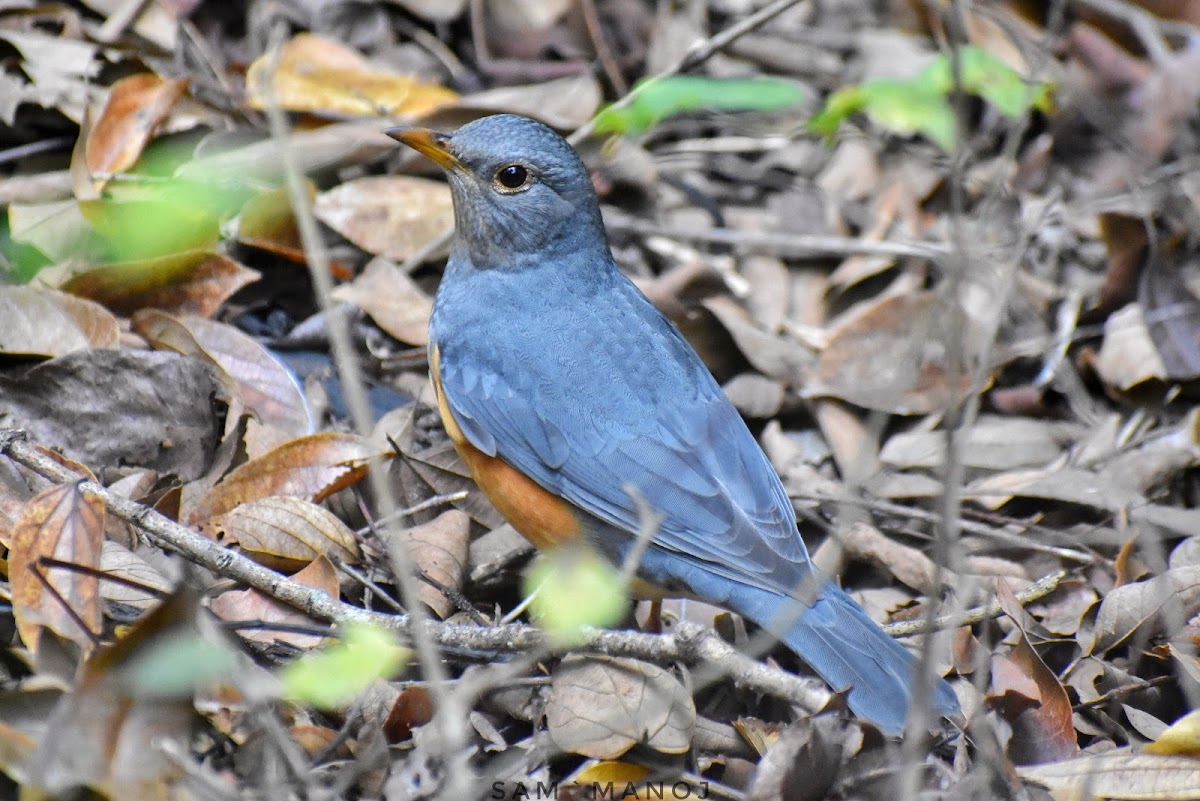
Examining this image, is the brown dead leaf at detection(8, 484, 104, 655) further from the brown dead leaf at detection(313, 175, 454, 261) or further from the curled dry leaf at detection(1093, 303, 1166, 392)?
the curled dry leaf at detection(1093, 303, 1166, 392)

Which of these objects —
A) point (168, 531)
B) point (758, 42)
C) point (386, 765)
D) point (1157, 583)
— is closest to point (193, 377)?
point (168, 531)

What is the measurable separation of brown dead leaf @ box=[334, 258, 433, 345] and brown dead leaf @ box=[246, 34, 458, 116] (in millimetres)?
940

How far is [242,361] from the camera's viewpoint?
5.03m

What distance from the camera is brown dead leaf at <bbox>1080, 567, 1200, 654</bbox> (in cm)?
433

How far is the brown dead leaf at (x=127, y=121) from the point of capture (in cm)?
542

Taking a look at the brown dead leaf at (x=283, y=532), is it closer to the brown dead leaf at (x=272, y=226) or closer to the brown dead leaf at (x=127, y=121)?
the brown dead leaf at (x=272, y=226)

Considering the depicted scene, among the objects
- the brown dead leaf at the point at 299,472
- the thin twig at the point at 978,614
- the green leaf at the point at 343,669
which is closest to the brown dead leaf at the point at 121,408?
the brown dead leaf at the point at 299,472

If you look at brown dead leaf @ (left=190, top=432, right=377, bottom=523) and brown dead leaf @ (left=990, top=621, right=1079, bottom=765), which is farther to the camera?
brown dead leaf @ (left=190, top=432, right=377, bottom=523)

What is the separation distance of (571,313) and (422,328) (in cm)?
103

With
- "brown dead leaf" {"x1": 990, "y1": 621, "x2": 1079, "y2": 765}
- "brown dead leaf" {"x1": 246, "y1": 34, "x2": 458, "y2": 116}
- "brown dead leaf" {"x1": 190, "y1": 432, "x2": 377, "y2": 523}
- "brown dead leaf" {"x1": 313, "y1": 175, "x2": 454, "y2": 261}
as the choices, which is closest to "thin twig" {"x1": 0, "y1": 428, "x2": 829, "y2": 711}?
"brown dead leaf" {"x1": 190, "y1": 432, "x2": 377, "y2": 523}

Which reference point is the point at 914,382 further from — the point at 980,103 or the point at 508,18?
the point at 508,18

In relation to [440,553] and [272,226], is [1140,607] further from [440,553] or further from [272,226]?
[272,226]

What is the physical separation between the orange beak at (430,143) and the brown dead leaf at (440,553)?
1.39 meters

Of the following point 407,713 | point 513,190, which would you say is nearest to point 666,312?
point 513,190
